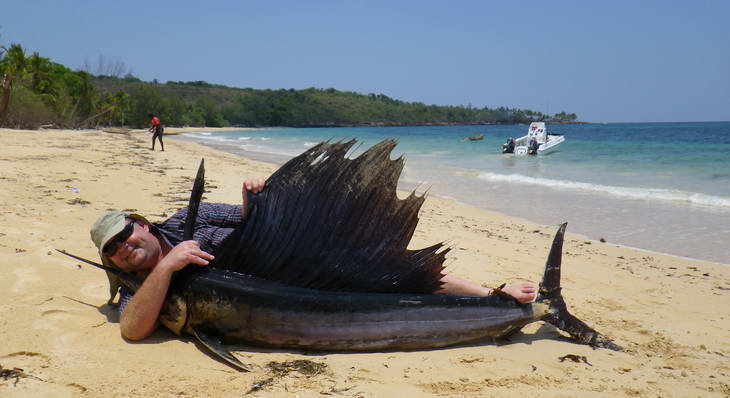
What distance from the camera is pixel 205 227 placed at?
123 inches

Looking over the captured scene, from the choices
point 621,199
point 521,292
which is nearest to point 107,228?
point 521,292

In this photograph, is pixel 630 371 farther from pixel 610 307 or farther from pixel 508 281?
pixel 508 281

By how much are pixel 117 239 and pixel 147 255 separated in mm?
163

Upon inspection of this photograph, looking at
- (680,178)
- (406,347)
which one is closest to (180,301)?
(406,347)

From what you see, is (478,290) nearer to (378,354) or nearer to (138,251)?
(378,354)

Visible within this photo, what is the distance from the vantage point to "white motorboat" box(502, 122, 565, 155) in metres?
28.9

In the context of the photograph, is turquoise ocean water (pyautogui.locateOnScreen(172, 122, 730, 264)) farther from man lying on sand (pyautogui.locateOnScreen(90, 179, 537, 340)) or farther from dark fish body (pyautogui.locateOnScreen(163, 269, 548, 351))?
man lying on sand (pyautogui.locateOnScreen(90, 179, 537, 340))

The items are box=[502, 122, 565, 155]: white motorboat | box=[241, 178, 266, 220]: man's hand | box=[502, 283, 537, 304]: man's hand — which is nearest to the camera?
box=[241, 178, 266, 220]: man's hand

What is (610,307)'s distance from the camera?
4.09 meters

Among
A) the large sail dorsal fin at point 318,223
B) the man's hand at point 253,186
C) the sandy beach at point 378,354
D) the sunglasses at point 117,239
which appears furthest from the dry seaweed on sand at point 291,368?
the sunglasses at point 117,239

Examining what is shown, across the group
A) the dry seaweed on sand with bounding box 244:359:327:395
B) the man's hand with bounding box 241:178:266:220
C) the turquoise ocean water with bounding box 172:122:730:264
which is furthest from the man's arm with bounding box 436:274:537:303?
the turquoise ocean water with bounding box 172:122:730:264

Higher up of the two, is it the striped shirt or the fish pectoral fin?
the striped shirt

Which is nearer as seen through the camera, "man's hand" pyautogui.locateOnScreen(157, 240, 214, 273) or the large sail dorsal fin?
"man's hand" pyautogui.locateOnScreen(157, 240, 214, 273)

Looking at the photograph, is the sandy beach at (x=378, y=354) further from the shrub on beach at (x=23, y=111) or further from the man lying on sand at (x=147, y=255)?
the shrub on beach at (x=23, y=111)
